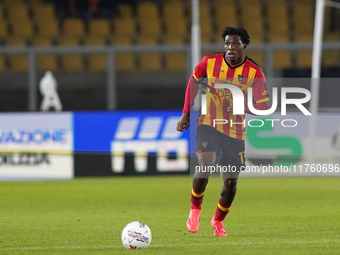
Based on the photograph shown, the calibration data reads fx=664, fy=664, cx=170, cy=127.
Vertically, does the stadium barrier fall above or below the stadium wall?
above

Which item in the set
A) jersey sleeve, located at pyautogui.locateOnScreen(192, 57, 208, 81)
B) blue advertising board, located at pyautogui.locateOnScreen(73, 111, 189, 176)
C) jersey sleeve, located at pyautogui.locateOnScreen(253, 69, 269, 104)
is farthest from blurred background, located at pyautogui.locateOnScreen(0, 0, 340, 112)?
jersey sleeve, located at pyautogui.locateOnScreen(253, 69, 269, 104)

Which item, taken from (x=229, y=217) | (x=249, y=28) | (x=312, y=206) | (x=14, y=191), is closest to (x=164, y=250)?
(x=229, y=217)

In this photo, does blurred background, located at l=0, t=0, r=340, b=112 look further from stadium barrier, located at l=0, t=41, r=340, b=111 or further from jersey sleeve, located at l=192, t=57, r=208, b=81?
jersey sleeve, located at l=192, t=57, r=208, b=81

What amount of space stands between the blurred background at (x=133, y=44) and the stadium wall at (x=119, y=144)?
1053mm

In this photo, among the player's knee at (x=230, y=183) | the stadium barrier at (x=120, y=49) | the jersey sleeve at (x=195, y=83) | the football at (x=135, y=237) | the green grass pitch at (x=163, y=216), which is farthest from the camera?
the stadium barrier at (x=120, y=49)

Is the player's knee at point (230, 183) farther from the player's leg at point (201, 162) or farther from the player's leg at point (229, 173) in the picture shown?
the player's leg at point (201, 162)

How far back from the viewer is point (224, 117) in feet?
18.8

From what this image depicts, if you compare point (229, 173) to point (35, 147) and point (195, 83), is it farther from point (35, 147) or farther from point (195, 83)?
point (35, 147)

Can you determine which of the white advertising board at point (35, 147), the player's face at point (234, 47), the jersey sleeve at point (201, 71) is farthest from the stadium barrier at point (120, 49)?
the player's face at point (234, 47)

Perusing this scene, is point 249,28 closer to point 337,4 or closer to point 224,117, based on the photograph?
point 337,4

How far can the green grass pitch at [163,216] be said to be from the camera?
529 cm

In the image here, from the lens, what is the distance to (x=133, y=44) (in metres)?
15.9

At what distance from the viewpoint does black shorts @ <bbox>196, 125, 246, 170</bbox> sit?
226 inches

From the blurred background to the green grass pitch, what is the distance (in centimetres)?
281
